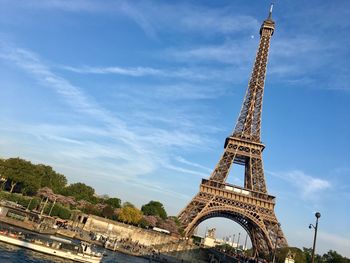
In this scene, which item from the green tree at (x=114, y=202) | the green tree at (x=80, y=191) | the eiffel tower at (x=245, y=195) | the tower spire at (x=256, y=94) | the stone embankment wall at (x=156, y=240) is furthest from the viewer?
the green tree at (x=80, y=191)

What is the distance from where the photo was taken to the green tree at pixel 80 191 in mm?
108719

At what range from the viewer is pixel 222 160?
7831 centimetres

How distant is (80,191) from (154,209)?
28.2m

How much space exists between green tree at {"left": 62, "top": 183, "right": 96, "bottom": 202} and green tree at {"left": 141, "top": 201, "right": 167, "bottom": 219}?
1752 centimetres

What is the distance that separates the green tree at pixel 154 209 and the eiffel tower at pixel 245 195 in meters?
27.6

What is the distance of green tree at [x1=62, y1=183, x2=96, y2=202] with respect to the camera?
4280 inches

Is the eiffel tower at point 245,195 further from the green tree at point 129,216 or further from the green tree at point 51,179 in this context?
the green tree at point 51,179

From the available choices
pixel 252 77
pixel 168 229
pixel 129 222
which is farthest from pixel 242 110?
pixel 129 222

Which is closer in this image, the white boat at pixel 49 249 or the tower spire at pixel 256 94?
the white boat at pixel 49 249

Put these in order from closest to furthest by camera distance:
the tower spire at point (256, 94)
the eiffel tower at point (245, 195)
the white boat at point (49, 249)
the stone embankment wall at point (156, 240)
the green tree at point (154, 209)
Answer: the white boat at point (49, 249) → the stone embankment wall at point (156, 240) → the eiffel tower at point (245, 195) → the tower spire at point (256, 94) → the green tree at point (154, 209)

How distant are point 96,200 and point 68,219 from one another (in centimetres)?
3080

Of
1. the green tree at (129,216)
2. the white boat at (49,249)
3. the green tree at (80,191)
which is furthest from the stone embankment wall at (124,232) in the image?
the green tree at (80,191)

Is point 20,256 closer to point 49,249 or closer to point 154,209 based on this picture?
point 49,249

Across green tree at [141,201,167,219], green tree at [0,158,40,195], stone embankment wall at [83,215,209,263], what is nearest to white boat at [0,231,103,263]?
stone embankment wall at [83,215,209,263]
